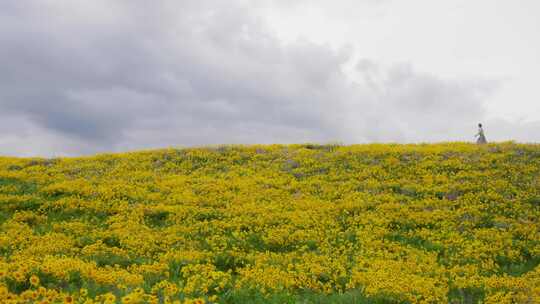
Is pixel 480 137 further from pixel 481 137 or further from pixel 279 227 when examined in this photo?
pixel 279 227

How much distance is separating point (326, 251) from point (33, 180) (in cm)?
1613

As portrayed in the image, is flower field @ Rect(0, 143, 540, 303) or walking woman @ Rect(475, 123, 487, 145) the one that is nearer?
flower field @ Rect(0, 143, 540, 303)

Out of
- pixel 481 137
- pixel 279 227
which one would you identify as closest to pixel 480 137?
pixel 481 137

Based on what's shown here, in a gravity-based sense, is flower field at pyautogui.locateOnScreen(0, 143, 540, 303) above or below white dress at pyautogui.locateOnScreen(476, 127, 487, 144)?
below

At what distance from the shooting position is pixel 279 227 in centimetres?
1742

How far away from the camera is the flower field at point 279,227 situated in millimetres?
10789

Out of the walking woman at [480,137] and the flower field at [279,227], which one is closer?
the flower field at [279,227]

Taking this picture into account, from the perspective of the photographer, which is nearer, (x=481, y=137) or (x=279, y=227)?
(x=279, y=227)

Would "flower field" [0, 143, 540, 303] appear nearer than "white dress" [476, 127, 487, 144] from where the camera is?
Yes

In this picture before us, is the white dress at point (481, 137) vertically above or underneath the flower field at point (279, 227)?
above

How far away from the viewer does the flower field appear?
10789 mm

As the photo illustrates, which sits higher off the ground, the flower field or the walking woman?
the walking woman

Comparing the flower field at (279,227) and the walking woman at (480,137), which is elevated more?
the walking woman at (480,137)

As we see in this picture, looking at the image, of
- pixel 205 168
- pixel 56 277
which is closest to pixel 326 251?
pixel 56 277
